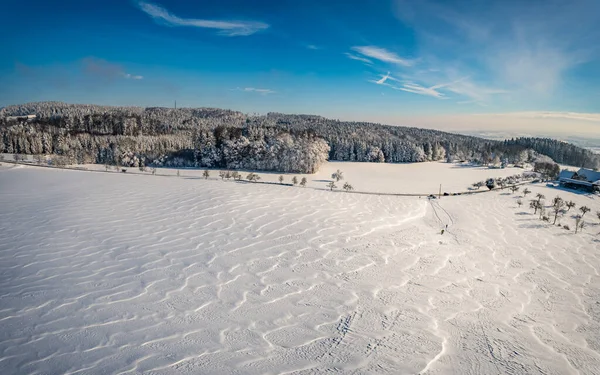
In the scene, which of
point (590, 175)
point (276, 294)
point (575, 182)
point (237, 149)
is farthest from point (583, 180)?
point (237, 149)

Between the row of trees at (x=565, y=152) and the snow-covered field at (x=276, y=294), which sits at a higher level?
the row of trees at (x=565, y=152)

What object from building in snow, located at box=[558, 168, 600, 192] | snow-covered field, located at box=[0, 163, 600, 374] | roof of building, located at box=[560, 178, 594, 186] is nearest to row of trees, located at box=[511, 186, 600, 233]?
snow-covered field, located at box=[0, 163, 600, 374]

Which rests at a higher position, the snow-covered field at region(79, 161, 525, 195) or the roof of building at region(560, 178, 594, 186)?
the roof of building at region(560, 178, 594, 186)

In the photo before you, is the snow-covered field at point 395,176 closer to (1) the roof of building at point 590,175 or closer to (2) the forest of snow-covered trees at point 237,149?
(2) the forest of snow-covered trees at point 237,149

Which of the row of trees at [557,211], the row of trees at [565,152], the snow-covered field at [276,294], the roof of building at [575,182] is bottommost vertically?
the snow-covered field at [276,294]

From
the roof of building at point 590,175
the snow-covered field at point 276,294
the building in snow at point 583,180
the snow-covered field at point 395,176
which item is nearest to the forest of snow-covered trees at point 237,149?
the snow-covered field at point 395,176

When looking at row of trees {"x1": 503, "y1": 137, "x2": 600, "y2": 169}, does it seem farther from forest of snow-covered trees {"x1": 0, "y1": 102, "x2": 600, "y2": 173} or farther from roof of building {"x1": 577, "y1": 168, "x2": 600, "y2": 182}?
roof of building {"x1": 577, "y1": 168, "x2": 600, "y2": 182}

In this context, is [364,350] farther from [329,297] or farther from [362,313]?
[329,297]

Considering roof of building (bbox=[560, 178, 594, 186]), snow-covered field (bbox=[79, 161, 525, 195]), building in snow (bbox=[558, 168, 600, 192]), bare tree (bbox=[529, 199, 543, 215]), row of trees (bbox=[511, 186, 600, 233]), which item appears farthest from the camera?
snow-covered field (bbox=[79, 161, 525, 195])
